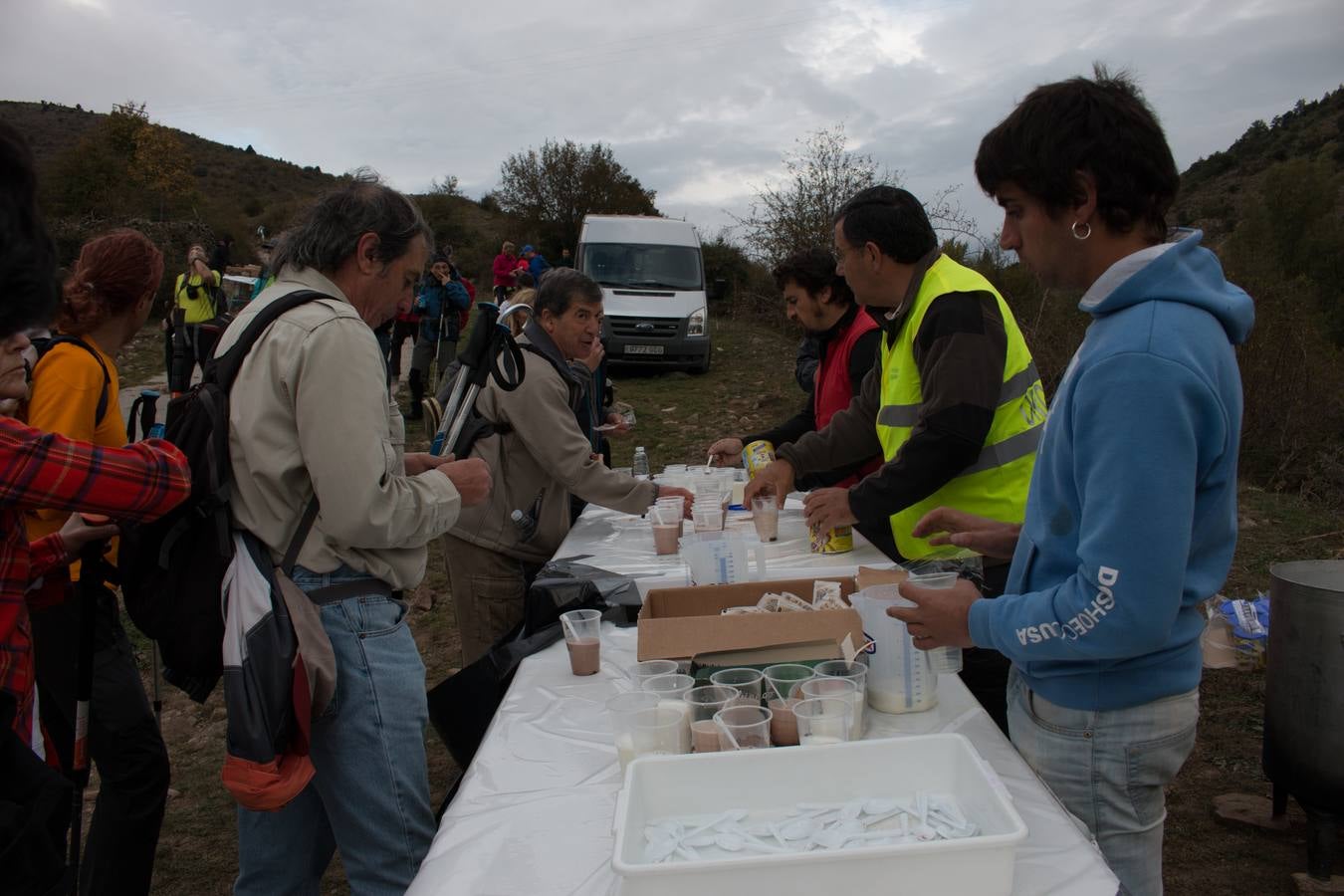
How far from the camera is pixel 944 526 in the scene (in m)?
2.14

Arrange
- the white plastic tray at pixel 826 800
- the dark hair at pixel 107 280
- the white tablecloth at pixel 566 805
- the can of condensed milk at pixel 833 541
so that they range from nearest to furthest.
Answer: the white plastic tray at pixel 826 800 < the white tablecloth at pixel 566 805 < the dark hair at pixel 107 280 < the can of condensed milk at pixel 833 541

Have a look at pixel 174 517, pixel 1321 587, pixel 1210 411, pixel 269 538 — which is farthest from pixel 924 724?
pixel 1321 587

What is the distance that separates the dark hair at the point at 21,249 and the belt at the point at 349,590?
32.2 inches

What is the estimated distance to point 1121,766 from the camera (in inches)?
59.6

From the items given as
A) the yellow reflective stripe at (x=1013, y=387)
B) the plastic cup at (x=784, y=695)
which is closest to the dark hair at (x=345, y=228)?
the plastic cup at (x=784, y=695)

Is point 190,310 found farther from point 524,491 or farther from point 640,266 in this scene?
point 524,491

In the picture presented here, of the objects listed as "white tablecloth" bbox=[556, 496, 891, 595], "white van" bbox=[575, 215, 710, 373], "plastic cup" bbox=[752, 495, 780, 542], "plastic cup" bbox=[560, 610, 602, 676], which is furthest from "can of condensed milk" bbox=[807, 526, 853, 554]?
"white van" bbox=[575, 215, 710, 373]

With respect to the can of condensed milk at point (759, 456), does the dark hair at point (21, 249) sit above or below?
above

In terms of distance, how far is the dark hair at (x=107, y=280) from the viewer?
99.4 inches

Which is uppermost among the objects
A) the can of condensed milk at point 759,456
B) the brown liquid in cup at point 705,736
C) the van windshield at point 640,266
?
the van windshield at point 640,266

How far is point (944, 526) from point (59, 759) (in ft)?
7.52

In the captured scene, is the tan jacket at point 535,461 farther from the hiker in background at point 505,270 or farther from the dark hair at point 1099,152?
the hiker in background at point 505,270

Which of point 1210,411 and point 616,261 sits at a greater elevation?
point 616,261

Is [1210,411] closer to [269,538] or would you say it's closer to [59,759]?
[269,538]
